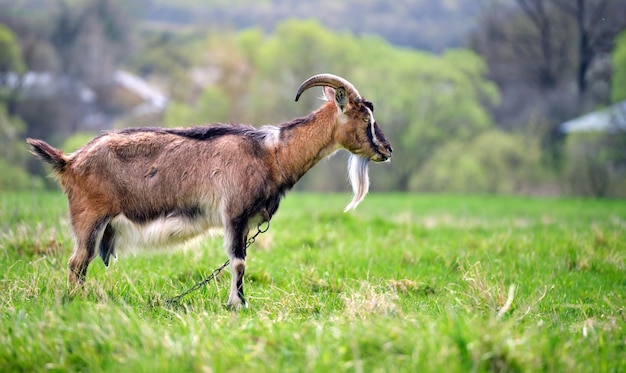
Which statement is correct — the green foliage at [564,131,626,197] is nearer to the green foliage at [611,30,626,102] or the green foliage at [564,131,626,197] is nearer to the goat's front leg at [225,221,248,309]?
the green foliage at [611,30,626,102]

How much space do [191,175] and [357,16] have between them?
71459mm

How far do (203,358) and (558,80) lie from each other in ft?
193

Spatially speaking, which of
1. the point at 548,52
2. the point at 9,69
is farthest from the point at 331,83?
the point at 548,52

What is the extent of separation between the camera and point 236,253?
7594 mm

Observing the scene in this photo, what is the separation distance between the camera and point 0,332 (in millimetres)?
5625

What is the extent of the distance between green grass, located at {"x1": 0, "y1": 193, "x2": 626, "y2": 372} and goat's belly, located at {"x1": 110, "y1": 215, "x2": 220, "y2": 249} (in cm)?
39

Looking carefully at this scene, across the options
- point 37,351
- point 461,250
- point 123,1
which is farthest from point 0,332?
point 123,1

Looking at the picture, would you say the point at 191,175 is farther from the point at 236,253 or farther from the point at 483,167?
the point at 483,167

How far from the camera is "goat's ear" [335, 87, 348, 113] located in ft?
26.0

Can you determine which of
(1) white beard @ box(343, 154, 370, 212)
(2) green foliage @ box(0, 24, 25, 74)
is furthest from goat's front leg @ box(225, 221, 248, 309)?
(2) green foliage @ box(0, 24, 25, 74)

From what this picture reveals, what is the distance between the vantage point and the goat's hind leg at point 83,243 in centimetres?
735

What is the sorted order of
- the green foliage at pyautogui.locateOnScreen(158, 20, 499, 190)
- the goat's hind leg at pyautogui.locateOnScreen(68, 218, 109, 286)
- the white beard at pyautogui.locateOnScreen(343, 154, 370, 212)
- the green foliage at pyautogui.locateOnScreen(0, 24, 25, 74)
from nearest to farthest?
the goat's hind leg at pyautogui.locateOnScreen(68, 218, 109, 286)
the white beard at pyautogui.locateOnScreen(343, 154, 370, 212)
the green foliage at pyautogui.locateOnScreen(0, 24, 25, 74)
the green foliage at pyautogui.locateOnScreen(158, 20, 499, 190)

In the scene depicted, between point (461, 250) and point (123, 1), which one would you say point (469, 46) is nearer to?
point (123, 1)

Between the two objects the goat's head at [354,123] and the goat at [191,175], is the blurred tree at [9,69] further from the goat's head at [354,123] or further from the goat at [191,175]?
the goat's head at [354,123]
